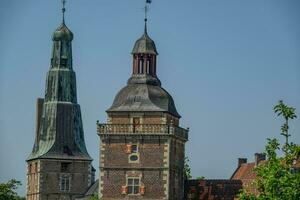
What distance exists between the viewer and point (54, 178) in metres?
161

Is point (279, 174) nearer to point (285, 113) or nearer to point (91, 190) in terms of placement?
point (285, 113)

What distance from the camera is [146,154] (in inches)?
4843

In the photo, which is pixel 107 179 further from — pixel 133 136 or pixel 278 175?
pixel 278 175

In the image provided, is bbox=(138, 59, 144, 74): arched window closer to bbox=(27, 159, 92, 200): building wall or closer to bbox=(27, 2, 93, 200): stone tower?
bbox=(27, 2, 93, 200): stone tower

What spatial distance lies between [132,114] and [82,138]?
40602mm

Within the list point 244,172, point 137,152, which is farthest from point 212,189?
point 244,172

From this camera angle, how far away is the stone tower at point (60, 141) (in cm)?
16062

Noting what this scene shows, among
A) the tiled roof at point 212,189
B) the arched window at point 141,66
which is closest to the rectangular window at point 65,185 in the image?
the tiled roof at point 212,189

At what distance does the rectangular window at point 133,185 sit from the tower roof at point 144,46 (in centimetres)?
948

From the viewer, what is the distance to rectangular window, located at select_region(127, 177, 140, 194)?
123 metres

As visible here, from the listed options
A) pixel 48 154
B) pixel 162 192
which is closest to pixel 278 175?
pixel 162 192

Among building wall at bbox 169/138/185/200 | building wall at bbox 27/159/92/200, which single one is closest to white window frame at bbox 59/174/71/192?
building wall at bbox 27/159/92/200

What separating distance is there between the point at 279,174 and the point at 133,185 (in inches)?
1330

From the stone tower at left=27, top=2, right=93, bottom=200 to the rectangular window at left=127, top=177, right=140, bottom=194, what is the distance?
1482 inches
